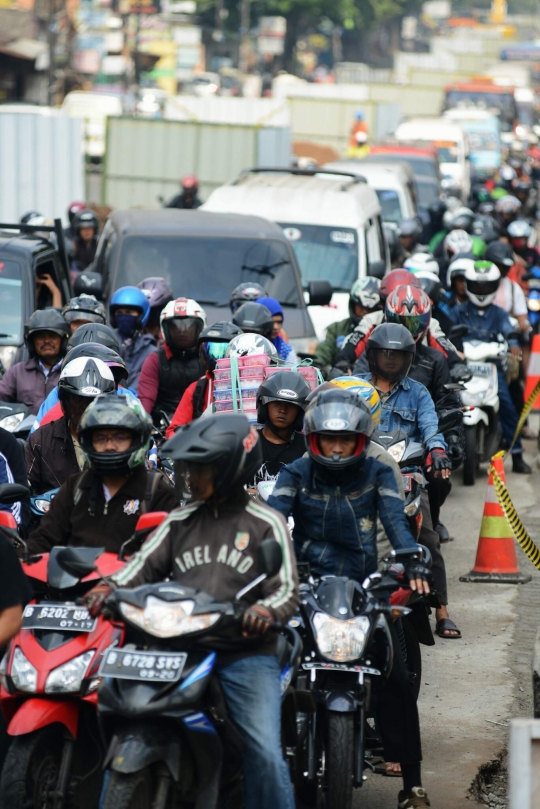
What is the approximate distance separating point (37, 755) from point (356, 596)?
4.12 ft

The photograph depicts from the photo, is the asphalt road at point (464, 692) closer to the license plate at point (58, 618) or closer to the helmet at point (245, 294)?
the license plate at point (58, 618)

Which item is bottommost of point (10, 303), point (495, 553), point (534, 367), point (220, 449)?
point (534, 367)

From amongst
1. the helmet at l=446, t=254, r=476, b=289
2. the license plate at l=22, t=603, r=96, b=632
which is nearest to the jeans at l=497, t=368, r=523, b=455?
the helmet at l=446, t=254, r=476, b=289

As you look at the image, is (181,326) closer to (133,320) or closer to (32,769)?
(133,320)

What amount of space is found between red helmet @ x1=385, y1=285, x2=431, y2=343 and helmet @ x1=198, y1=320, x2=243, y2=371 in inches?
42.6

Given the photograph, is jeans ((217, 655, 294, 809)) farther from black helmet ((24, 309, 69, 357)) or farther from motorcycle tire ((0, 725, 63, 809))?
black helmet ((24, 309, 69, 357))

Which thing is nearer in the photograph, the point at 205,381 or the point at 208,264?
the point at 205,381

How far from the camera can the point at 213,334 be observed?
842 cm

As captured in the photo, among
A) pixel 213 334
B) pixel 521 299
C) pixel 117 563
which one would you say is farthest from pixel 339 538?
pixel 521 299

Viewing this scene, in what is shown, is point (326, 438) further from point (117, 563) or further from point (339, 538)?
point (117, 563)

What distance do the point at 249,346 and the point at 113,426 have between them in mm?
2592

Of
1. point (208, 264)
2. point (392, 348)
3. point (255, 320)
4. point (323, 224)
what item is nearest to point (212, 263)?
point (208, 264)

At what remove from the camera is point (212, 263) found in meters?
12.2

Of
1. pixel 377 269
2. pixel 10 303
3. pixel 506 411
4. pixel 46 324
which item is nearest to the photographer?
pixel 46 324
